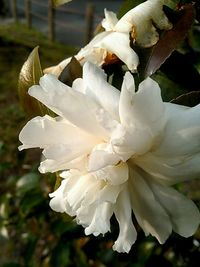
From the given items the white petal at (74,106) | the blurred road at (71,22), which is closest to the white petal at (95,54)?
the white petal at (74,106)

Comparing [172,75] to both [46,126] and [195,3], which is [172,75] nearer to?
[195,3]

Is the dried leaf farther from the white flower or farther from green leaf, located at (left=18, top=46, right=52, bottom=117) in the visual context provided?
green leaf, located at (left=18, top=46, right=52, bottom=117)

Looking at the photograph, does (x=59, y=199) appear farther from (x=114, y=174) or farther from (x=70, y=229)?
(x=70, y=229)

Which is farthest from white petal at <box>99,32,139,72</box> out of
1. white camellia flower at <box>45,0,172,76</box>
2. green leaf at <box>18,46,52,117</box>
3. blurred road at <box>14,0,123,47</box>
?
blurred road at <box>14,0,123,47</box>

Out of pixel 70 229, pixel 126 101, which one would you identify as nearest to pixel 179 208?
pixel 126 101

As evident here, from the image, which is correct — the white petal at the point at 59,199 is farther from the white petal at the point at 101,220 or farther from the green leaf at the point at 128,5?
the green leaf at the point at 128,5
